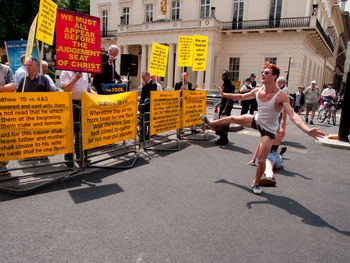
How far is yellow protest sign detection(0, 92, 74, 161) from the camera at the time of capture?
4.08 m

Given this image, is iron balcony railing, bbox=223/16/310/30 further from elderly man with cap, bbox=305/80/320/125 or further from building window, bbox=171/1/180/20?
elderly man with cap, bbox=305/80/320/125

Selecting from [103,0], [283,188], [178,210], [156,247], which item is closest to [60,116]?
[178,210]

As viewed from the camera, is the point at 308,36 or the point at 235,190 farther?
the point at 308,36

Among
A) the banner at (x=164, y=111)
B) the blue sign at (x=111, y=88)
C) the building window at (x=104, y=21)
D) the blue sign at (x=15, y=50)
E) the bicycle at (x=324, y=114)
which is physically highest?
the building window at (x=104, y=21)

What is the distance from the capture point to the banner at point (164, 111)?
6.58m

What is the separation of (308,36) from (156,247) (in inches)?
1117

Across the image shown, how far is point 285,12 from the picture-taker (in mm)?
26234

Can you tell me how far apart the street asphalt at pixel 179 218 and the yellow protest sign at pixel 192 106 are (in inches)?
92.1

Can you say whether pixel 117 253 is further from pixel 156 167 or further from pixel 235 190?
pixel 156 167

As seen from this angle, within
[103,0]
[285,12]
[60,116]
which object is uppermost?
[103,0]

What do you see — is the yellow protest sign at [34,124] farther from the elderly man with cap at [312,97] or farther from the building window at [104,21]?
the building window at [104,21]

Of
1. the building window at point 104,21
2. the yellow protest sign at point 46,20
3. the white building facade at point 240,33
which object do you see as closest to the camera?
the yellow protest sign at point 46,20

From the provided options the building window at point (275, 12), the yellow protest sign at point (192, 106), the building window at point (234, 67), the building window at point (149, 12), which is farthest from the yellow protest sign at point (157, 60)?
the building window at point (149, 12)

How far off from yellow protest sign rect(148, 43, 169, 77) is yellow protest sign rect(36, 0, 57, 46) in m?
2.79
